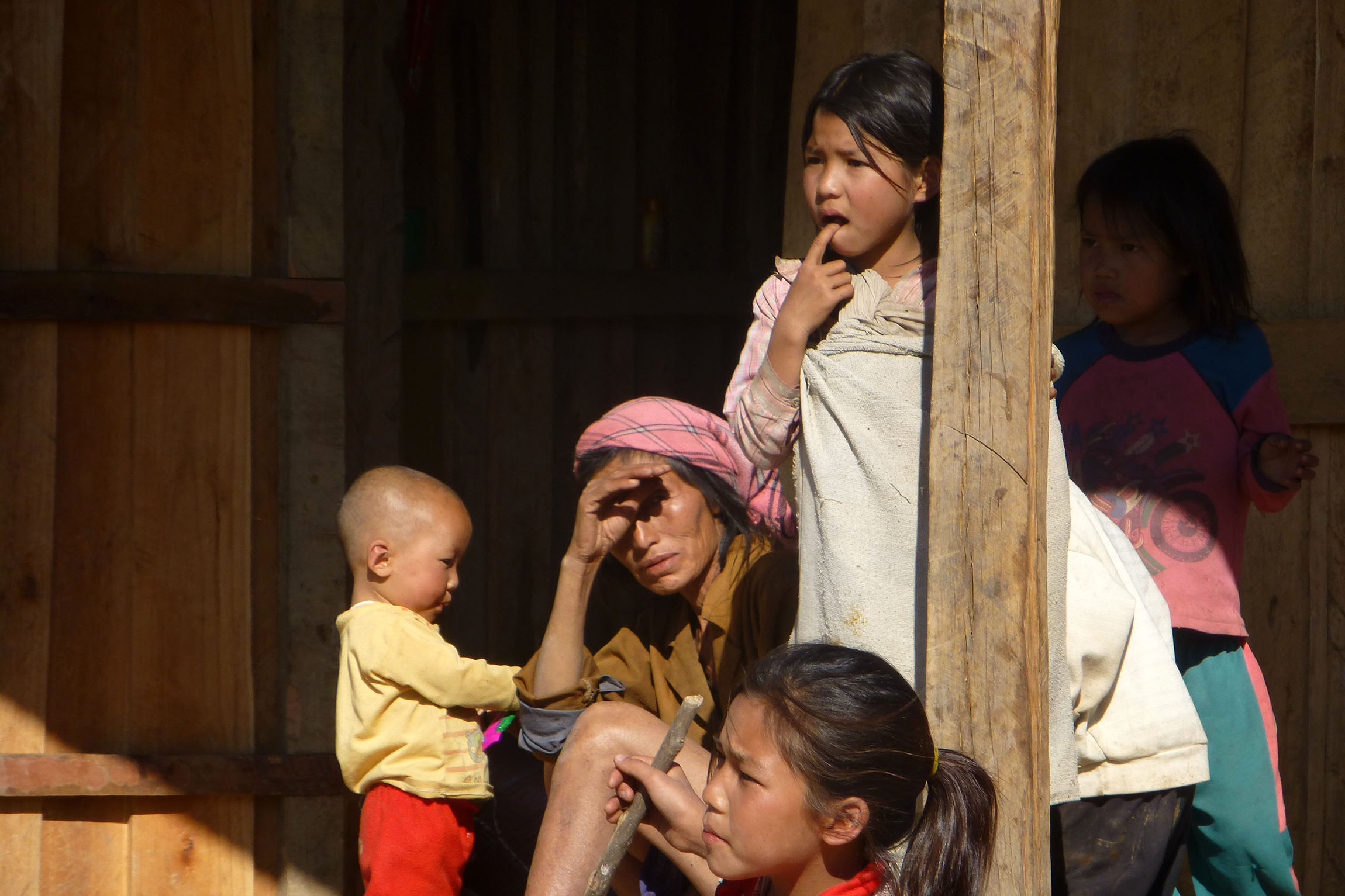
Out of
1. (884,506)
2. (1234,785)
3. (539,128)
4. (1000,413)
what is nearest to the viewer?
(1000,413)

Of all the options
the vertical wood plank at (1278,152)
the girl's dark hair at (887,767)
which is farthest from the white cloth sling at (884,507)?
the vertical wood plank at (1278,152)

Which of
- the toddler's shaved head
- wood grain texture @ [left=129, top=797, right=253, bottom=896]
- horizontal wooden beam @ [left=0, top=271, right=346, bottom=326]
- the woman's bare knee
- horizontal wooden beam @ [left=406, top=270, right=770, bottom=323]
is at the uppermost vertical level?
horizontal wooden beam @ [left=406, top=270, right=770, bottom=323]

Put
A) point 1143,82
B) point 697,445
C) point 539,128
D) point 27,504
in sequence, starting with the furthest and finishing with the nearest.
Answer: point 539,128 → point 27,504 → point 1143,82 → point 697,445

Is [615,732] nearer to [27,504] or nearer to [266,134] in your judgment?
Answer: [27,504]

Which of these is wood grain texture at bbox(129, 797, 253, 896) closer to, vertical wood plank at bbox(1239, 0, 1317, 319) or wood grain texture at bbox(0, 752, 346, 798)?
wood grain texture at bbox(0, 752, 346, 798)

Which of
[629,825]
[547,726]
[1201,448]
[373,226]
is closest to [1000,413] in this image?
[629,825]

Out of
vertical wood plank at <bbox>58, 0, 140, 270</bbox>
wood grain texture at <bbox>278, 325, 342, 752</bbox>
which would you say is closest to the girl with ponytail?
wood grain texture at <bbox>278, 325, 342, 752</bbox>

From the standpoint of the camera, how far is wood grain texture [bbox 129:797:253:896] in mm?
3330

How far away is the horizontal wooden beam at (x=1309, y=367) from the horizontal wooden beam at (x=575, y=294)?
2172mm

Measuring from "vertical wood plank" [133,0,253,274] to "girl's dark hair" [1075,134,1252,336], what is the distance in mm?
2120

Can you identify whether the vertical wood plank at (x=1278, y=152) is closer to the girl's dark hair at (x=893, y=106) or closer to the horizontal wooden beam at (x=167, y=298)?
the girl's dark hair at (x=893, y=106)

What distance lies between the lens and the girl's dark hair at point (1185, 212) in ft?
8.25

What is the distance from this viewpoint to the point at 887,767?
1.80m

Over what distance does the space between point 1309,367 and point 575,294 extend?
228cm
